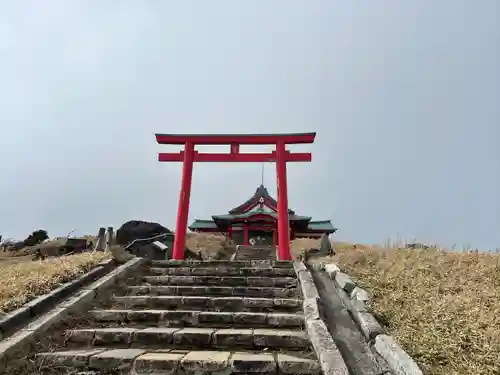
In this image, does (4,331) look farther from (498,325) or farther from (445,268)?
(445,268)

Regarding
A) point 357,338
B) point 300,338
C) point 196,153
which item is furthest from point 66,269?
point 196,153

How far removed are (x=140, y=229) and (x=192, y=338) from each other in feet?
76.1

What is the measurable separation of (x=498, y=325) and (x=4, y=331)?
5.39 metres

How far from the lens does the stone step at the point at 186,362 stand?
3.81m

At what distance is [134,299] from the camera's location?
5988mm

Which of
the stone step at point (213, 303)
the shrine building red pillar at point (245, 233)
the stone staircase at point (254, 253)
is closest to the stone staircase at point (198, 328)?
the stone step at point (213, 303)

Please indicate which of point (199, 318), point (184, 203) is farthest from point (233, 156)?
point (199, 318)

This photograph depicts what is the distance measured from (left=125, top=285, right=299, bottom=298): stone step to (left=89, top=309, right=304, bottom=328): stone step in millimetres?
998

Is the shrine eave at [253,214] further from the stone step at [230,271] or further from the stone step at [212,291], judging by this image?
the stone step at [212,291]

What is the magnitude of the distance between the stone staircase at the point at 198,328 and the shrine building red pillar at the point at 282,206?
3.39 meters

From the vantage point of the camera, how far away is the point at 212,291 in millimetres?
6445

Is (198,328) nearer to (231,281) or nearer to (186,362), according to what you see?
(186,362)

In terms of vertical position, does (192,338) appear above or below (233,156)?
below

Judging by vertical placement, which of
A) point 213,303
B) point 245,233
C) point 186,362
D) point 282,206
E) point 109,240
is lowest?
point 186,362
